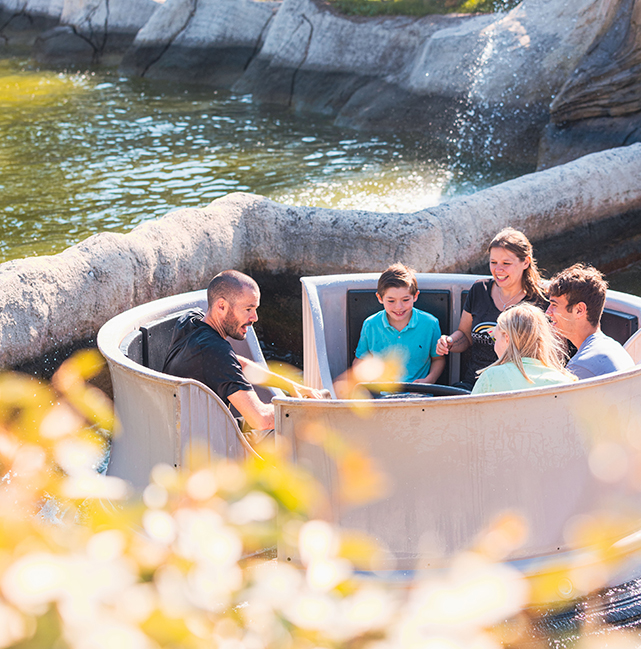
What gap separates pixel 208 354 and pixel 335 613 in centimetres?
234

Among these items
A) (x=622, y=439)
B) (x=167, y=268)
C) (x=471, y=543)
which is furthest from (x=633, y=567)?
(x=167, y=268)

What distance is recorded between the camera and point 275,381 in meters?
3.07

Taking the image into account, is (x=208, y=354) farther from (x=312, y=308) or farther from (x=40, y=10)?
(x=40, y=10)

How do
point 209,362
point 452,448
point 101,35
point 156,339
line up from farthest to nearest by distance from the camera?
point 101,35 → point 156,339 → point 209,362 → point 452,448

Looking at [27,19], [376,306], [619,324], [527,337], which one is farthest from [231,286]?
[27,19]

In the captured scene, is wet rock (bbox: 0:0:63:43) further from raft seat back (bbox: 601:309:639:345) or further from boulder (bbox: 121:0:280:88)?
raft seat back (bbox: 601:309:639:345)

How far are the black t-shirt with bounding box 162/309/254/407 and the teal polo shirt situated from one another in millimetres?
1041

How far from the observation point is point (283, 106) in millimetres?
12844

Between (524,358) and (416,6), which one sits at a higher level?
(416,6)

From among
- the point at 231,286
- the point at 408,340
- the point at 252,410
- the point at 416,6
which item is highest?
the point at 416,6

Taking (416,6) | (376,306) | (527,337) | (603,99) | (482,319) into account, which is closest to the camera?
(527,337)

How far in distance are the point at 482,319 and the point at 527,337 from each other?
93 cm

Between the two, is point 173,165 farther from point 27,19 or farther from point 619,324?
point 27,19

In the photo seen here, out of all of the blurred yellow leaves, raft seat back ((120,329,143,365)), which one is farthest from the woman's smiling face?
the blurred yellow leaves
